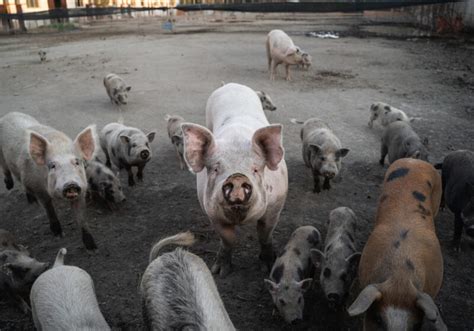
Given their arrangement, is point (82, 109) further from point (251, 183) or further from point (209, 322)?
point (209, 322)

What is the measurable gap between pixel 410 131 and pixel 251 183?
3.81 m

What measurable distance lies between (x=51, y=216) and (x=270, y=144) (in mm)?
2946

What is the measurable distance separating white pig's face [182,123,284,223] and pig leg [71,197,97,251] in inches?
67.1

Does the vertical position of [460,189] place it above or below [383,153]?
above

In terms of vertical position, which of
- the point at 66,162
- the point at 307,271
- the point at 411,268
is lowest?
the point at 307,271

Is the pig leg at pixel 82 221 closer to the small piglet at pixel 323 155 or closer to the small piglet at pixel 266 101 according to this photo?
the small piglet at pixel 323 155

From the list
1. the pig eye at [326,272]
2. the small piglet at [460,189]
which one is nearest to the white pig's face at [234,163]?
the pig eye at [326,272]

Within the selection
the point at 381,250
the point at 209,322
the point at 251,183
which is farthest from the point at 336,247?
the point at 209,322

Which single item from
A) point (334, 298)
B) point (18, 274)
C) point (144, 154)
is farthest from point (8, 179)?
point (334, 298)

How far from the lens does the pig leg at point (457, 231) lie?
14.5 ft

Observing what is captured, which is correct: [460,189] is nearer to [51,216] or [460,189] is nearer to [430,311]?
[430,311]

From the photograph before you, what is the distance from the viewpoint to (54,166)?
4.47 meters

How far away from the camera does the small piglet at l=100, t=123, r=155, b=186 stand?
20.1 feet

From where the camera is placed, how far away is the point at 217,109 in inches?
221
